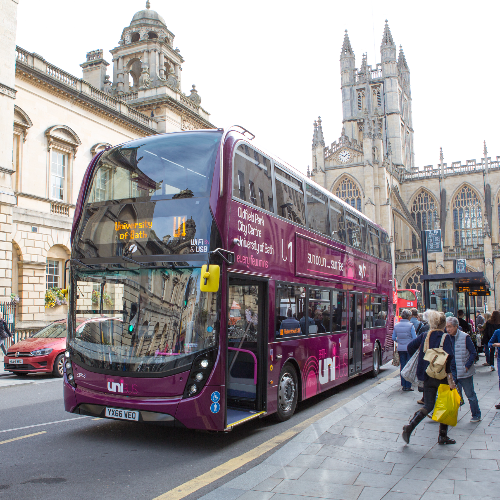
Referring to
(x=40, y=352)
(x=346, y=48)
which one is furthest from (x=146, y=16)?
(x=346, y=48)

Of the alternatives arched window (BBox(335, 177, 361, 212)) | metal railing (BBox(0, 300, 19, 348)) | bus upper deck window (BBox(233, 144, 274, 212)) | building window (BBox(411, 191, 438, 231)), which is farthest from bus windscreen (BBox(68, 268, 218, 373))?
building window (BBox(411, 191, 438, 231))

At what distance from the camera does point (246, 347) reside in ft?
25.8

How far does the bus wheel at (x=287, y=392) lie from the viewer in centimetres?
775

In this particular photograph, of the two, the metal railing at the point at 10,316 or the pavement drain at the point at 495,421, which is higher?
the metal railing at the point at 10,316

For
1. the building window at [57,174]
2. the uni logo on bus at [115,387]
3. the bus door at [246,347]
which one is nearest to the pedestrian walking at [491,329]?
the bus door at [246,347]

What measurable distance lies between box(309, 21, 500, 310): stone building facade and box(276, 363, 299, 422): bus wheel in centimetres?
4681

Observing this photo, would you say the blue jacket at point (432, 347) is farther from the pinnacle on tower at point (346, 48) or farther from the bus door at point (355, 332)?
the pinnacle on tower at point (346, 48)

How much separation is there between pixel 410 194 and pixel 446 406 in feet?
196

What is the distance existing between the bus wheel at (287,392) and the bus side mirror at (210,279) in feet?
8.37

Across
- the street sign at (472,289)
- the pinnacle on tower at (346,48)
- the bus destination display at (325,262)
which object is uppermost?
the pinnacle on tower at (346,48)

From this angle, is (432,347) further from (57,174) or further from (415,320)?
(57,174)

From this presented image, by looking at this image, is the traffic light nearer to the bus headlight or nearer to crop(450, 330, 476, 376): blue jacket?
the bus headlight

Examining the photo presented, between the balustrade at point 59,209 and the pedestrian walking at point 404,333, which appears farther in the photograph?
the balustrade at point 59,209

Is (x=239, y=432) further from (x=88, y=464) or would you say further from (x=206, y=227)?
(x=206, y=227)
